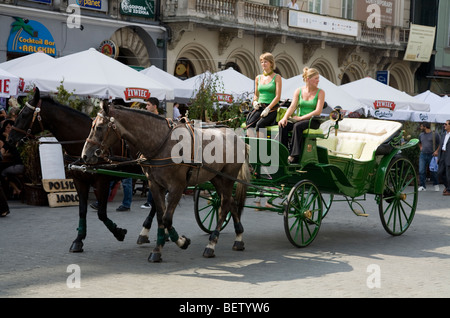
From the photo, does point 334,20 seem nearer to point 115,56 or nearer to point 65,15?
point 115,56

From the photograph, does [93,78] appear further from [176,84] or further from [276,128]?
[276,128]

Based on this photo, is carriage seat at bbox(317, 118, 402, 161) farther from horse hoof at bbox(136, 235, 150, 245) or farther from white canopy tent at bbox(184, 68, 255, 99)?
white canopy tent at bbox(184, 68, 255, 99)

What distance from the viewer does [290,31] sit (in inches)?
1142

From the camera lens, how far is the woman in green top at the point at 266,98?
31.5 feet

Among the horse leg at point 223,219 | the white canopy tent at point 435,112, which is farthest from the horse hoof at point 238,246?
the white canopy tent at point 435,112

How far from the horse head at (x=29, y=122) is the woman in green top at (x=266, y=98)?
263cm

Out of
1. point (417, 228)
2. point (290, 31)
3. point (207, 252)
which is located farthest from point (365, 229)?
point (290, 31)

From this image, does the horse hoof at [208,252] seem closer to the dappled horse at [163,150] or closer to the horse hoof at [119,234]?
the dappled horse at [163,150]

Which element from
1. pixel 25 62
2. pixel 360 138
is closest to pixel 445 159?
pixel 360 138

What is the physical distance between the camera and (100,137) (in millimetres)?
7809

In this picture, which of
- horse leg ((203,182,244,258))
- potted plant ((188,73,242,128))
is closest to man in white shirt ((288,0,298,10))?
potted plant ((188,73,242,128))

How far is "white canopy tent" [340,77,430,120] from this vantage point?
2066 cm

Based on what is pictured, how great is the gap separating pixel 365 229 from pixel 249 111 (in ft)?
9.26
